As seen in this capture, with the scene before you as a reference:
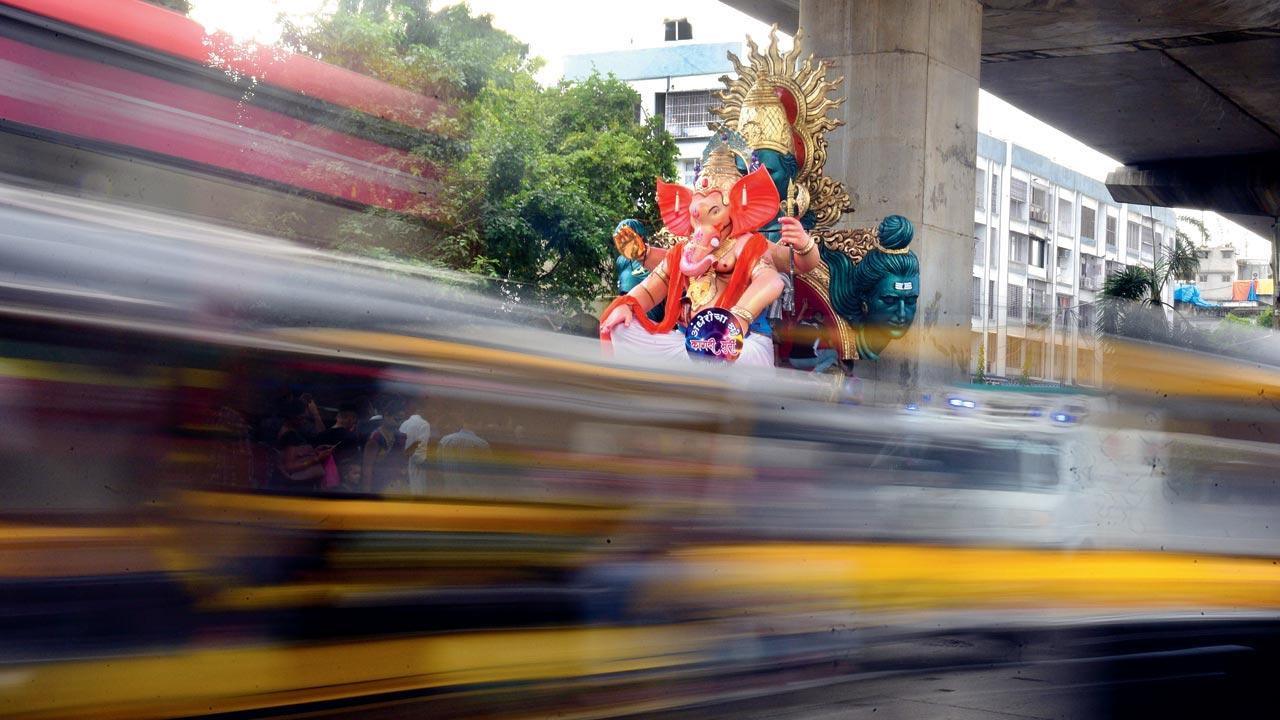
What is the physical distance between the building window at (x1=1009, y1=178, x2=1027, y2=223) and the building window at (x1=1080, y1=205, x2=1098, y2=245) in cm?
654

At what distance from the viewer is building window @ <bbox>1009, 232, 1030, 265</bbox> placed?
54.1 meters

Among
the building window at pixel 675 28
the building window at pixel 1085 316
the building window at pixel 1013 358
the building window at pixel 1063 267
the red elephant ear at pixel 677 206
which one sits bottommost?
the building window at pixel 1013 358

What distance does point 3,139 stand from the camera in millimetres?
5023

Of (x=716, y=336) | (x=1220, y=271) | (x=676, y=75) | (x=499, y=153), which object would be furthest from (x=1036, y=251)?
(x=716, y=336)

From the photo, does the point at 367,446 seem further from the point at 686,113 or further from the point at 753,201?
the point at 686,113

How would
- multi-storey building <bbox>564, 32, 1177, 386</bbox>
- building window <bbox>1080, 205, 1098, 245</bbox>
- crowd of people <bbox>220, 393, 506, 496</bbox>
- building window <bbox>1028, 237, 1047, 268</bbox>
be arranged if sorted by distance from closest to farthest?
crowd of people <bbox>220, 393, 506, 496</bbox>
multi-storey building <bbox>564, 32, 1177, 386</bbox>
building window <bbox>1028, 237, 1047, 268</bbox>
building window <bbox>1080, 205, 1098, 245</bbox>

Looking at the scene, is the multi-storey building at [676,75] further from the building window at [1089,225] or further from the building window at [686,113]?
the building window at [1089,225]

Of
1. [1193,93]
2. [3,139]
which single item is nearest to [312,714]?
[3,139]

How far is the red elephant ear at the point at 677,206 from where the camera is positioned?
11.1m

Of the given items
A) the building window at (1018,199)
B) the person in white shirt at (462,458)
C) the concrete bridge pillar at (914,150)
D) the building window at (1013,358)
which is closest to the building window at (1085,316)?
the concrete bridge pillar at (914,150)

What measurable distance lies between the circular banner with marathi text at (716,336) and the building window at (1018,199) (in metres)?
45.1

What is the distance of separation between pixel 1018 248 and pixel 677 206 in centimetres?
4639

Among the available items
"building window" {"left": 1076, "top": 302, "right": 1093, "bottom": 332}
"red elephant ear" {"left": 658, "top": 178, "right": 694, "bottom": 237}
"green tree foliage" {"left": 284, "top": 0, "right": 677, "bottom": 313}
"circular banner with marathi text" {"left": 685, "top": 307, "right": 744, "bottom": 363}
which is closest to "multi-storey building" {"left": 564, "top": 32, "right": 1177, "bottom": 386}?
"green tree foliage" {"left": 284, "top": 0, "right": 677, "bottom": 313}

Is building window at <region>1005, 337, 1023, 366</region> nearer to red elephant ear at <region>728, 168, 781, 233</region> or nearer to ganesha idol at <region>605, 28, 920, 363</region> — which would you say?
ganesha idol at <region>605, 28, 920, 363</region>
